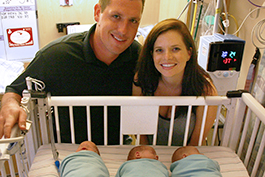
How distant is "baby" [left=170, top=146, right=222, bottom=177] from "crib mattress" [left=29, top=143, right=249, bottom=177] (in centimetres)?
8

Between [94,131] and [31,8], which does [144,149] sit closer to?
[94,131]

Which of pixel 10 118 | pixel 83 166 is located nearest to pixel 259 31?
pixel 83 166

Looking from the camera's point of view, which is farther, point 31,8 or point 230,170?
point 31,8

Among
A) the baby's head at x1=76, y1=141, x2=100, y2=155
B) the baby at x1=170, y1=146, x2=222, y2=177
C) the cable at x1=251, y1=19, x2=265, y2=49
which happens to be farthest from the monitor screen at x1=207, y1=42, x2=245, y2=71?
the baby's head at x1=76, y1=141, x2=100, y2=155

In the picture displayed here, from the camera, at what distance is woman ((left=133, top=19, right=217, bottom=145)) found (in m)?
1.14

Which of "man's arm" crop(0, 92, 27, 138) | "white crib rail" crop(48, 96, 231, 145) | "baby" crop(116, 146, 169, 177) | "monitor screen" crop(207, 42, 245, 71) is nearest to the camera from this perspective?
"man's arm" crop(0, 92, 27, 138)

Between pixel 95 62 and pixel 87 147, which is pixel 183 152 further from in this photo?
pixel 95 62

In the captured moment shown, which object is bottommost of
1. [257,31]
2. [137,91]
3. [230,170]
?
[230,170]

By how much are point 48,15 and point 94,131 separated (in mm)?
1640

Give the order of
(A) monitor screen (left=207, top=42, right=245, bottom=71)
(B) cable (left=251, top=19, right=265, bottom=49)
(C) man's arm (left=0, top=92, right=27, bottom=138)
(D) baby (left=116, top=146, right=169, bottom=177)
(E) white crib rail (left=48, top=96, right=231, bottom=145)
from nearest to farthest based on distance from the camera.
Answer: (C) man's arm (left=0, top=92, right=27, bottom=138), (D) baby (left=116, top=146, right=169, bottom=177), (E) white crib rail (left=48, top=96, right=231, bottom=145), (A) monitor screen (left=207, top=42, right=245, bottom=71), (B) cable (left=251, top=19, right=265, bottom=49)

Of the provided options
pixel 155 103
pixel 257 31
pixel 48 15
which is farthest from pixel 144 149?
pixel 48 15

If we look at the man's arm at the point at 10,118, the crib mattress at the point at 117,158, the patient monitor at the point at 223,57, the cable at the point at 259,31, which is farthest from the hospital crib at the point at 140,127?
the cable at the point at 259,31

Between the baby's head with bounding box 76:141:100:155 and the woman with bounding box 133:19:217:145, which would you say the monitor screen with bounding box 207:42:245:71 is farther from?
the baby's head with bounding box 76:141:100:155

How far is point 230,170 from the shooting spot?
3.68 feet
